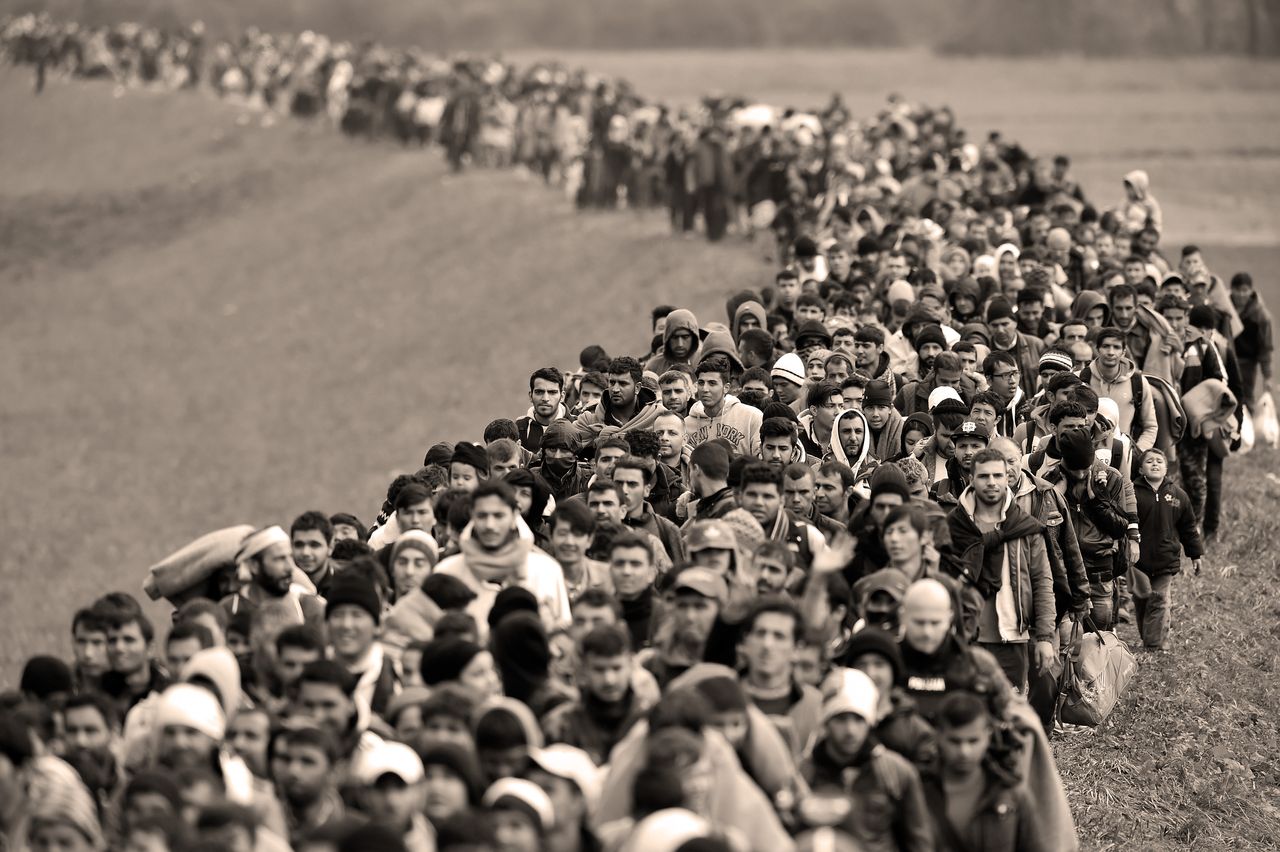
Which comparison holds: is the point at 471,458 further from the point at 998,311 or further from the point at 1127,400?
the point at 998,311

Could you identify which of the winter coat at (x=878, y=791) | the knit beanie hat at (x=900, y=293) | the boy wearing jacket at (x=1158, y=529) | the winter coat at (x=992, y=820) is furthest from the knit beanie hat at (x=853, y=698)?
the knit beanie hat at (x=900, y=293)

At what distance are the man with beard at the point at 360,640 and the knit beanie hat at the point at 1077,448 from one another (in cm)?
419

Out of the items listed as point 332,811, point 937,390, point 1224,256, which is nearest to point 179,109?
point 1224,256

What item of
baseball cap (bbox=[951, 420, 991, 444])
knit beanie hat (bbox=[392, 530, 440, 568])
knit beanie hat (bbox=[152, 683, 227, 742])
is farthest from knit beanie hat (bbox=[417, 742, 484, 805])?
baseball cap (bbox=[951, 420, 991, 444])

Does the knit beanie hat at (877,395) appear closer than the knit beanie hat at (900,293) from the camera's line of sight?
Yes

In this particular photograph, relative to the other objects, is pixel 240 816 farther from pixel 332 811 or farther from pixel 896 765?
pixel 896 765

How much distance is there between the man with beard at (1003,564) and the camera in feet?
30.3

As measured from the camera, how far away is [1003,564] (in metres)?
9.32

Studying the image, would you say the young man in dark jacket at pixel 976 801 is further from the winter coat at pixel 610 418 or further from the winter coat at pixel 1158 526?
the winter coat at pixel 1158 526

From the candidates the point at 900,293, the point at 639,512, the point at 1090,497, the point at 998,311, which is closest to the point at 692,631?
the point at 639,512

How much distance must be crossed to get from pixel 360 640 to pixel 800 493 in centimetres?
257

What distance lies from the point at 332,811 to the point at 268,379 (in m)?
26.5

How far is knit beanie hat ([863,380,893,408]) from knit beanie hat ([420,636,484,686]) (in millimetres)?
4465

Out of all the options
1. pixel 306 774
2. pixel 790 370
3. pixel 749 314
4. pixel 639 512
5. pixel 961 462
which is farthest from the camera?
pixel 749 314
